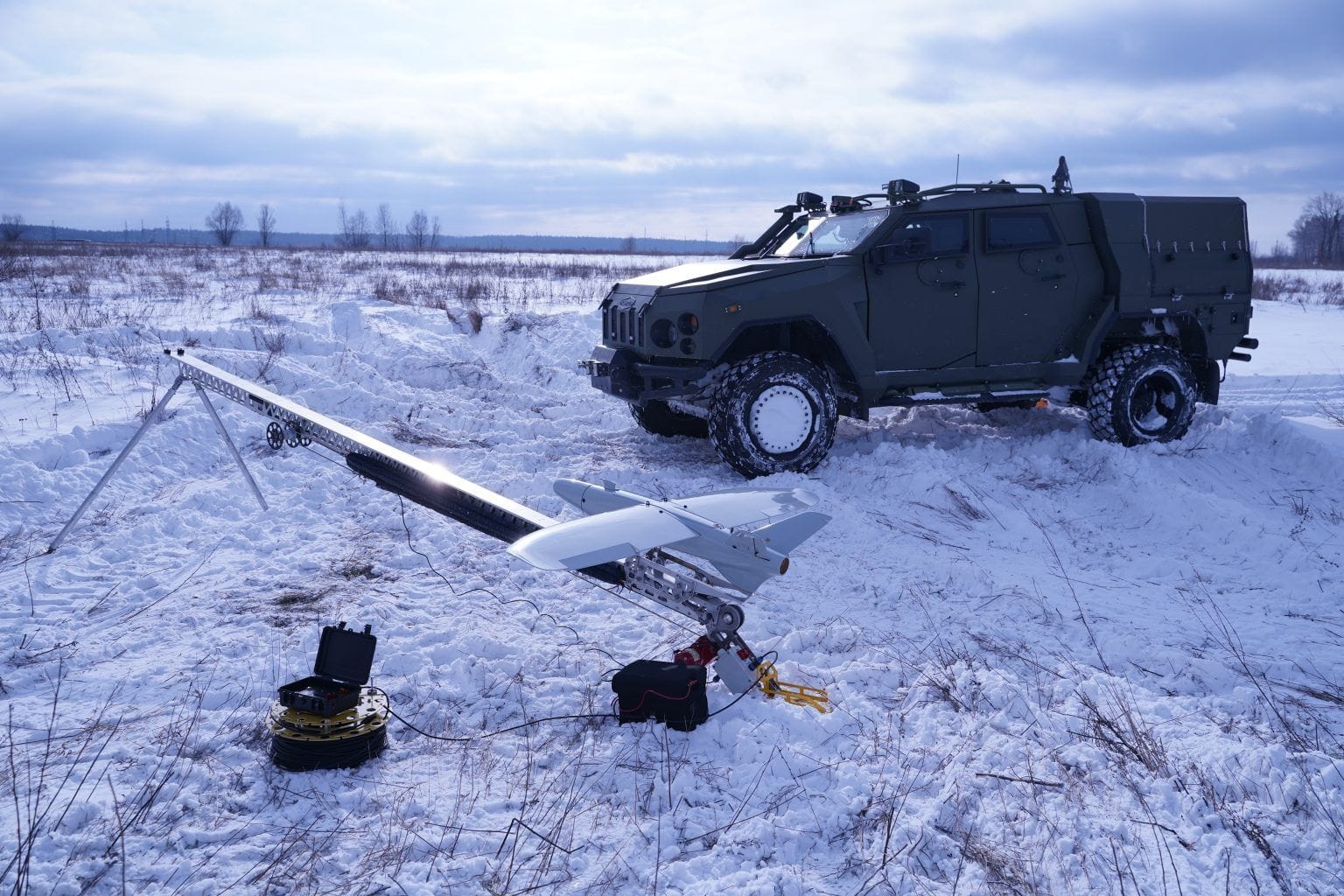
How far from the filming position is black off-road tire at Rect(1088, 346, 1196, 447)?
8.88 metres

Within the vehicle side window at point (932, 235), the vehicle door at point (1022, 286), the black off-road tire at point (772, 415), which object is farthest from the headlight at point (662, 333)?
the vehicle door at point (1022, 286)

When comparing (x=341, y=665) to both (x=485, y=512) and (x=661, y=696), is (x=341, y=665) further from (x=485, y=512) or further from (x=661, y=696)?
(x=661, y=696)

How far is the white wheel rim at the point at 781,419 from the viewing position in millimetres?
7730

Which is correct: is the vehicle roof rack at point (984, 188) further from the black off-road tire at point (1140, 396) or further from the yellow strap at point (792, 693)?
the yellow strap at point (792, 693)

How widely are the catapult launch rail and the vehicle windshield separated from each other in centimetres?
453

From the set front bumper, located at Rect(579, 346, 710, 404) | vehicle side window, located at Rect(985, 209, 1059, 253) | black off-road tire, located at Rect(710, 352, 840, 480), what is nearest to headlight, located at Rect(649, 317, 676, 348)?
front bumper, located at Rect(579, 346, 710, 404)

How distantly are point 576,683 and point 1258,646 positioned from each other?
11.8 feet

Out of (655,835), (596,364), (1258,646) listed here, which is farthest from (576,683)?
(596,364)

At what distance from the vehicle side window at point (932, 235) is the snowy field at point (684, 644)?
5.56 ft

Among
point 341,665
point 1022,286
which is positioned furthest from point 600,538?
point 1022,286

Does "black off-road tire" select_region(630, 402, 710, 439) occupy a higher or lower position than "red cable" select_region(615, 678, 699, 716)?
higher

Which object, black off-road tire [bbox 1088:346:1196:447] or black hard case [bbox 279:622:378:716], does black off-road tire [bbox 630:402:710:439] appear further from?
black hard case [bbox 279:622:378:716]

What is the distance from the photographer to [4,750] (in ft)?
12.5

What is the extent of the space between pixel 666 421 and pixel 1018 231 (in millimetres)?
3678
